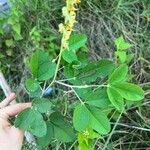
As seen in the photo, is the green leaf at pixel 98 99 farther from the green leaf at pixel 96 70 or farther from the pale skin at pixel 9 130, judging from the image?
the pale skin at pixel 9 130

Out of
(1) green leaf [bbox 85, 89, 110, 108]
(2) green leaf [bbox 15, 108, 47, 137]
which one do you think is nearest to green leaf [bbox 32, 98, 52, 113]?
(2) green leaf [bbox 15, 108, 47, 137]

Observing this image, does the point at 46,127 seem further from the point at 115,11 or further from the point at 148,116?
the point at 115,11

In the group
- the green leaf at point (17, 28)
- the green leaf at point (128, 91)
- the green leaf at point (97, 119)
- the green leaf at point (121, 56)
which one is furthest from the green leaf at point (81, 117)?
the green leaf at point (17, 28)

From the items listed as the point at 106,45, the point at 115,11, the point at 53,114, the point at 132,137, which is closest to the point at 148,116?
the point at 132,137

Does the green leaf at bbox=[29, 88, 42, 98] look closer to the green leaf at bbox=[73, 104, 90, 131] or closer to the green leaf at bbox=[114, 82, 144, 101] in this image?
the green leaf at bbox=[73, 104, 90, 131]

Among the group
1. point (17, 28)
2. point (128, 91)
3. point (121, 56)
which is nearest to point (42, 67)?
point (128, 91)

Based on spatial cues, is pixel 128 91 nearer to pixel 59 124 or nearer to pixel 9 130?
pixel 59 124
